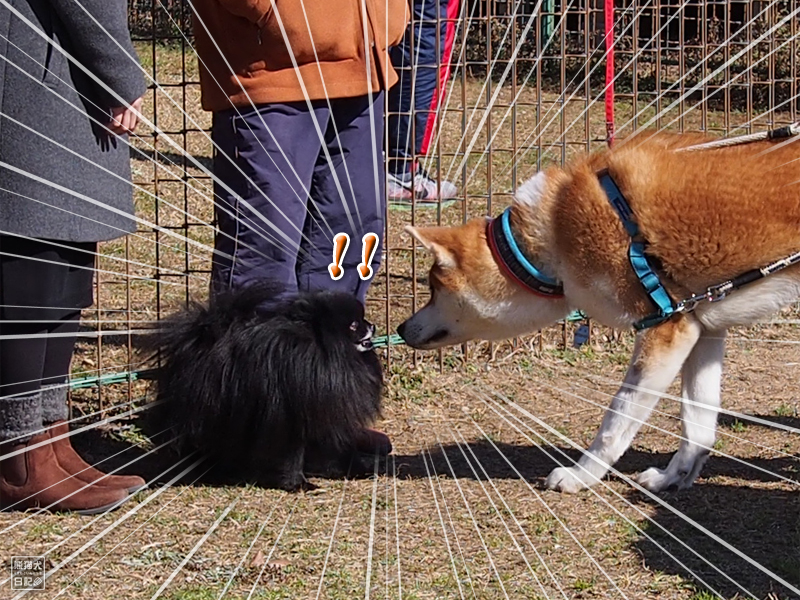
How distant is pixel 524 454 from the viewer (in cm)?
390

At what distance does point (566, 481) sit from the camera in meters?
3.49

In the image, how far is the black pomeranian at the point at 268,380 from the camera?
10.7 feet

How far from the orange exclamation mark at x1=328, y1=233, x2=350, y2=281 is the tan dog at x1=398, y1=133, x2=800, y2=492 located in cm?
23

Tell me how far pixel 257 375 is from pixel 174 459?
532 millimetres

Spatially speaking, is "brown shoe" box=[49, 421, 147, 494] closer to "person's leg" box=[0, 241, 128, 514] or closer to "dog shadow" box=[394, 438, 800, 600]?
"person's leg" box=[0, 241, 128, 514]

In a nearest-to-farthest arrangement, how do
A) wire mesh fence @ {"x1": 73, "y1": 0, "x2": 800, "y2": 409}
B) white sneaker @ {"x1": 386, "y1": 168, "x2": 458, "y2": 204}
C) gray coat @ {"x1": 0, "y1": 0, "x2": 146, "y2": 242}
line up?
gray coat @ {"x1": 0, "y1": 0, "x2": 146, "y2": 242}
wire mesh fence @ {"x1": 73, "y1": 0, "x2": 800, "y2": 409}
white sneaker @ {"x1": 386, "y1": 168, "x2": 458, "y2": 204}

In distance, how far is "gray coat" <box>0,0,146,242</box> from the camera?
290cm

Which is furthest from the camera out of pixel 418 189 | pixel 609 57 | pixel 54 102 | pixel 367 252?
pixel 418 189

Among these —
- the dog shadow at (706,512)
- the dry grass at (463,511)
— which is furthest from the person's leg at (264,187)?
the dog shadow at (706,512)

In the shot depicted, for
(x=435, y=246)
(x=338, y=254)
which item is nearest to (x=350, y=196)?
(x=338, y=254)

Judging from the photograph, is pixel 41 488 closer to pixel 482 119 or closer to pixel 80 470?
pixel 80 470

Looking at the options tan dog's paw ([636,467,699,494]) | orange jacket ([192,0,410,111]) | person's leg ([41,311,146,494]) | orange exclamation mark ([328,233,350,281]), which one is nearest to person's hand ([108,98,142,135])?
orange jacket ([192,0,410,111])

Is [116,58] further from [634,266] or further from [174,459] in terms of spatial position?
[634,266]

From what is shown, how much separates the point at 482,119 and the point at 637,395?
84.7 inches
